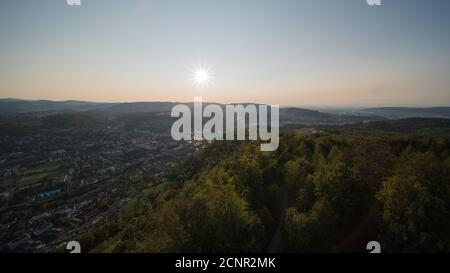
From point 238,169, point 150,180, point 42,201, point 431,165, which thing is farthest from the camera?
point 150,180

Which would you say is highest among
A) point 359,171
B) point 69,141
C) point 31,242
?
point 359,171

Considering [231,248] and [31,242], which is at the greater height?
[231,248]

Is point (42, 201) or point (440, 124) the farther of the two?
point (440, 124)

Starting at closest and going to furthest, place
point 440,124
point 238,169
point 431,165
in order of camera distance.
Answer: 1. point 431,165
2. point 238,169
3. point 440,124

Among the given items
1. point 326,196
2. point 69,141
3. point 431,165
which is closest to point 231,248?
point 326,196

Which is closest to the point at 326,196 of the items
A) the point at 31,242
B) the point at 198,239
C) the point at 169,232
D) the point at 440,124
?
the point at 198,239

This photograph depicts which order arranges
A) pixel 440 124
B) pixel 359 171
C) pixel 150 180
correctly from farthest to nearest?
1. pixel 440 124
2. pixel 150 180
3. pixel 359 171

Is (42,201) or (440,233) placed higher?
(440,233)

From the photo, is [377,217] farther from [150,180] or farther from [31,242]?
[150,180]

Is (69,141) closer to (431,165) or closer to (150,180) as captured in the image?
(150,180)
